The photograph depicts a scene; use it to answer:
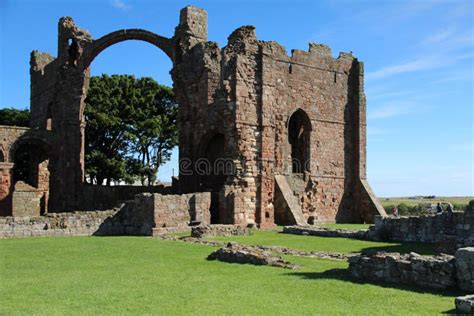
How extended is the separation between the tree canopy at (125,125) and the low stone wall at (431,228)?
22.2 m

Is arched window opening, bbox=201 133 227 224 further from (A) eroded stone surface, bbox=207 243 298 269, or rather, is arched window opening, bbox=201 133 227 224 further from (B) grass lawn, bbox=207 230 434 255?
(A) eroded stone surface, bbox=207 243 298 269

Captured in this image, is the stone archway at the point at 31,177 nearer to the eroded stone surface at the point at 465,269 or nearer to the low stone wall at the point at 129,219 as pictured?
the low stone wall at the point at 129,219

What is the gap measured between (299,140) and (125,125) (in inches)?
545

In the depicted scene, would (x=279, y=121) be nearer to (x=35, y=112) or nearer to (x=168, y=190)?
(x=168, y=190)

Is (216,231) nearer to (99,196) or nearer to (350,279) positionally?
(350,279)

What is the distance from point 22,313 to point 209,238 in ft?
31.3

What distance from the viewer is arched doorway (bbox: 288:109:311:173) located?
25.2 meters

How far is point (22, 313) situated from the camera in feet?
19.7

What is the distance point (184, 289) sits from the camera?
733cm

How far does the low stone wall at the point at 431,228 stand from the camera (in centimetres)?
1272

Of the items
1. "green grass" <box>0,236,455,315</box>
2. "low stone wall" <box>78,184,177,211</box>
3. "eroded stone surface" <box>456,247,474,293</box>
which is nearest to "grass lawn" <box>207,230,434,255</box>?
"green grass" <box>0,236,455,315</box>

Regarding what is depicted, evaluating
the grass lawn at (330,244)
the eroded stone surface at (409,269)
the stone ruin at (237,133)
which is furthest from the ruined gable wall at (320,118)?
the eroded stone surface at (409,269)

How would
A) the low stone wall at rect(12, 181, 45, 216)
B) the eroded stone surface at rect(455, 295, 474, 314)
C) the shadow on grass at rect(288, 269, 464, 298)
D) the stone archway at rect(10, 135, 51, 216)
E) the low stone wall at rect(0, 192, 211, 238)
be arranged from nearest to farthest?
the eroded stone surface at rect(455, 295, 474, 314) < the shadow on grass at rect(288, 269, 464, 298) < the low stone wall at rect(0, 192, 211, 238) < the low stone wall at rect(12, 181, 45, 216) < the stone archway at rect(10, 135, 51, 216)

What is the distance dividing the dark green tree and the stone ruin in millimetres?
8048
